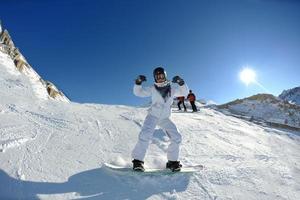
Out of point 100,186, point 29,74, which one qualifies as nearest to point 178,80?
point 100,186

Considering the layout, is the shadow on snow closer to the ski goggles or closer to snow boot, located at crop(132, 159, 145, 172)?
snow boot, located at crop(132, 159, 145, 172)

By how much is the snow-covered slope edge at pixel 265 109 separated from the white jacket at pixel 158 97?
23.2 m

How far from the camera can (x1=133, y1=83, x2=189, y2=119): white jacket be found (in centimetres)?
Answer: 605

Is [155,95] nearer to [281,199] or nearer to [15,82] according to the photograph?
[281,199]

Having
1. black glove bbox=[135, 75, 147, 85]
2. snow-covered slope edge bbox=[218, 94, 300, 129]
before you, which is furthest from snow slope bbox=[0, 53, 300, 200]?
snow-covered slope edge bbox=[218, 94, 300, 129]

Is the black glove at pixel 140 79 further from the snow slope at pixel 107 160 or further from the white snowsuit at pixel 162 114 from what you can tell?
the snow slope at pixel 107 160

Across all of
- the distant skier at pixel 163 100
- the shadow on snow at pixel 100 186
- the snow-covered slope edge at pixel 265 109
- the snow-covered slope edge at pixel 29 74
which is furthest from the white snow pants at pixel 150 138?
the snow-covered slope edge at pixel 265 109

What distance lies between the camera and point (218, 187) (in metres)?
5.42

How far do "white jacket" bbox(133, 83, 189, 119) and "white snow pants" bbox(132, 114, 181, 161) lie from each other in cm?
12

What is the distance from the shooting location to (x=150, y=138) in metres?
5.76

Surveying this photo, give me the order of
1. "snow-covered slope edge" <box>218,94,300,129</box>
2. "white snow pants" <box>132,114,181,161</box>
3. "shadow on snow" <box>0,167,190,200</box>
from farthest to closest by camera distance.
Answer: "snow-covered slope edge" <box>218,94,300,129</box>, "white snow pants" <box>132,114,181,161</box>, "shadow on snow" <box>0,167,190,200</box>

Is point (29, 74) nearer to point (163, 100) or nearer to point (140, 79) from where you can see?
point (140, 79)

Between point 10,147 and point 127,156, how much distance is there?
88.0 inches

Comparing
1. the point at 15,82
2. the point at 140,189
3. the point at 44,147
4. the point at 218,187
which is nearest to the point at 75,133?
the point at 44,147
